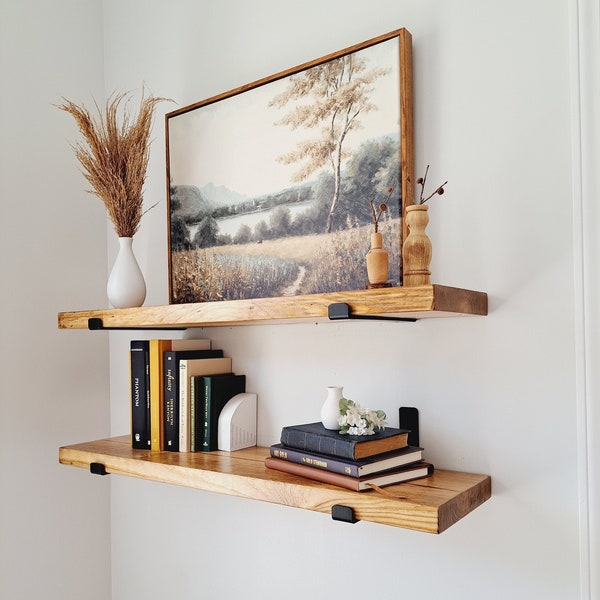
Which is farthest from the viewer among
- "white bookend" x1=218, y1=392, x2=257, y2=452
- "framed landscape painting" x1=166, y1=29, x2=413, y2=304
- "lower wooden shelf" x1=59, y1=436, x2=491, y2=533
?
"white bookend" x1=218, y1=392, x2=257, y2=452

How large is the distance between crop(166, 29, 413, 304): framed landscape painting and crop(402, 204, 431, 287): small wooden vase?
75 mm

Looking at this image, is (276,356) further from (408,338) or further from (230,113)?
(230,113)

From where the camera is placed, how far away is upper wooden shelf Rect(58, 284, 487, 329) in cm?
87

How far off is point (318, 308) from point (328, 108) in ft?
1.56

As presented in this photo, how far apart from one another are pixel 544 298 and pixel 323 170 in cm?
50

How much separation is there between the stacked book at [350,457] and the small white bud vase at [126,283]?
544 millimetres

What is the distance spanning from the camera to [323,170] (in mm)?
1226

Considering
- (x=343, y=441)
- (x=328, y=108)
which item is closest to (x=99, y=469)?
(x=343, y=441)

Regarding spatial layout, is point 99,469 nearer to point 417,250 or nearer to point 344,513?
point 344,513

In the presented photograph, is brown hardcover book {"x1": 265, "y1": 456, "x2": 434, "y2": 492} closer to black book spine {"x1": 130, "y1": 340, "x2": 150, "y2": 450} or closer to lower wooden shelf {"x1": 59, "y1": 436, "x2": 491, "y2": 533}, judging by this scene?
lower wooden shelf {"x1": 59, "y1": 436, "x2": 491, "y2": 533}

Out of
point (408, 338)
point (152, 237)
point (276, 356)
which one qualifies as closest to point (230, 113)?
point (152, 237)

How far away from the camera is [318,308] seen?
0.97 metres

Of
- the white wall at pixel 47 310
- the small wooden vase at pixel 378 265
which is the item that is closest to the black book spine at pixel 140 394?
the white wall at pixel 47 310

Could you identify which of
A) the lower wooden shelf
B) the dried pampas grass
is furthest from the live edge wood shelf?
the dried pampas grass
